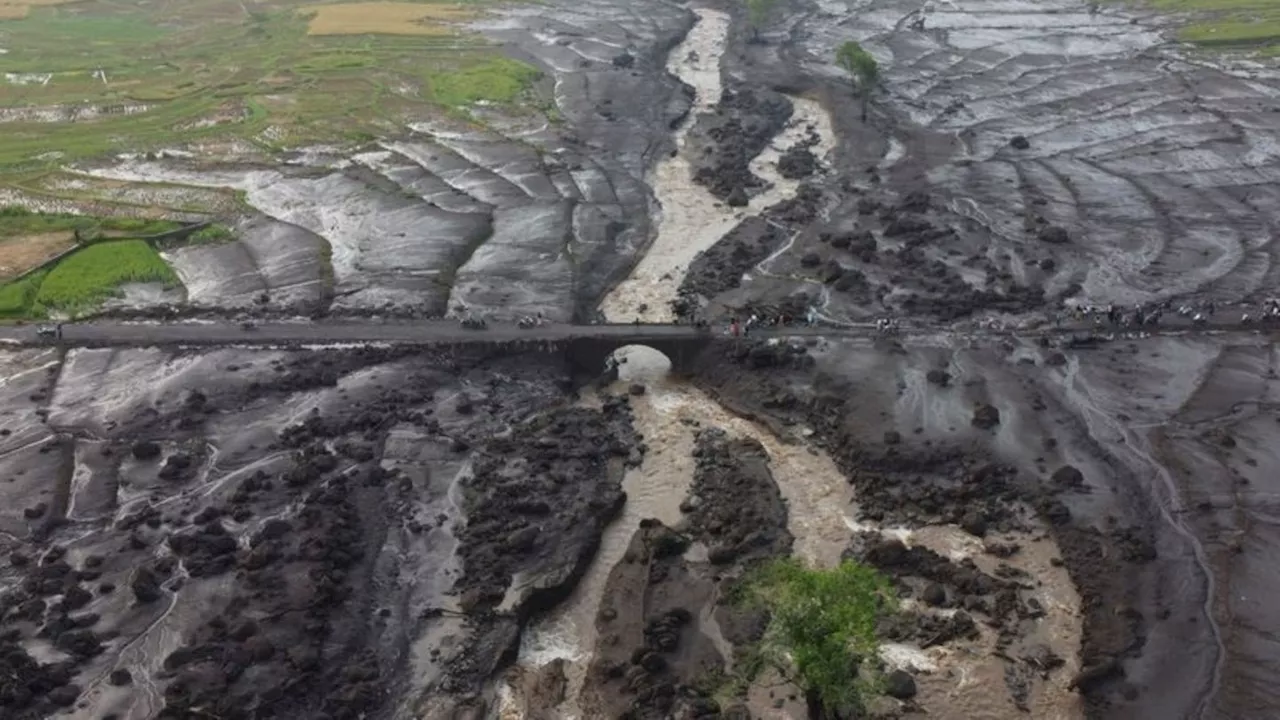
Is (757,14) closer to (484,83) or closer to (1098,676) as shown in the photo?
(484,83)

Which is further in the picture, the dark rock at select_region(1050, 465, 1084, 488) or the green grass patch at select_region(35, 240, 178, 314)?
the green grass patch at select_region(35, 240, 178, 314)

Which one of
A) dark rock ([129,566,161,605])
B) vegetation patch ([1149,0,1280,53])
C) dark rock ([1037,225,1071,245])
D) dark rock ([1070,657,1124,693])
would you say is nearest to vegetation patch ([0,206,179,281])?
dark rock ([129,566,161,605])

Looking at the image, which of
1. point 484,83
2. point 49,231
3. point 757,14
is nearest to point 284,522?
point 49,231

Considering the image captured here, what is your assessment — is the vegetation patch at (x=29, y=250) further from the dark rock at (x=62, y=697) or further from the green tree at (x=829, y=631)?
the green tree at (x=829, y=631)

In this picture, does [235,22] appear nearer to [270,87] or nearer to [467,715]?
[270,87]

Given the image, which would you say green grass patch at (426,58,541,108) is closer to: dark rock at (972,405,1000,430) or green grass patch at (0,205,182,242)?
green grass patch at (0,205,182,242)

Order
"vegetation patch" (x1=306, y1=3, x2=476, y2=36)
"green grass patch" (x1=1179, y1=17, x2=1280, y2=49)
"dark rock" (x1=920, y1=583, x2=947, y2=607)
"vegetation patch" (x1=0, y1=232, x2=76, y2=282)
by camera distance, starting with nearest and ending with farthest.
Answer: "dark rock" (x1=920, y1=583, x2=947, y2=607)
"vegetation patch" (x1=0, y1=232, x2=76, y2=282)
"green grass patch" (x1=1179, y1=17, x2=1280, y2=49)
"vegetation patch" (x1=306, y1=3, x2=476, y2=36)
